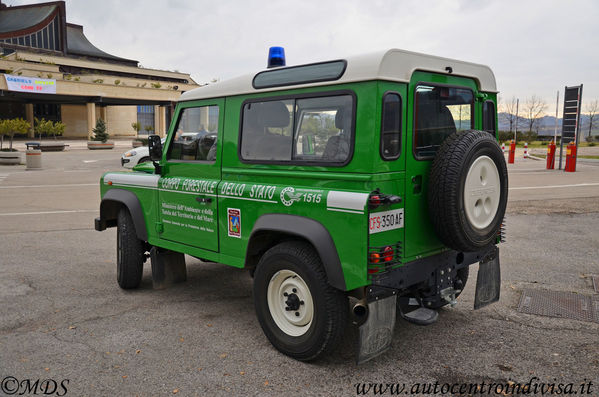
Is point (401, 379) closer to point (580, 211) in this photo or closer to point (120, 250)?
point (120, 250)

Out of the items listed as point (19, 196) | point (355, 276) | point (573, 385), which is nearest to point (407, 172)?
point (355, 276)

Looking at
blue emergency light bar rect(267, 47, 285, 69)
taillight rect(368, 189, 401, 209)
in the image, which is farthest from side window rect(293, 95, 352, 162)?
blue emergency light bar rect(267, 47, 285, 69)

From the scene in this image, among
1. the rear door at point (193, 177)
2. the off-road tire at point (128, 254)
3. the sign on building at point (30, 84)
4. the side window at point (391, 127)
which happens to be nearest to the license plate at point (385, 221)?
the side window at point (391, 127)

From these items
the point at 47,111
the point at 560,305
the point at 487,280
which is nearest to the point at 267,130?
the point at 487,280

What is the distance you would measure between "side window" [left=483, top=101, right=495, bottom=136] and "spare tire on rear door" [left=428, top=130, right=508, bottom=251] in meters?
0.80

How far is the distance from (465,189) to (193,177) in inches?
101

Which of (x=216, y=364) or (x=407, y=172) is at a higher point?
(x=407, y=172)

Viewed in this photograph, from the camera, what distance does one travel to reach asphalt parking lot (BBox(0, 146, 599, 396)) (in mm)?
3617

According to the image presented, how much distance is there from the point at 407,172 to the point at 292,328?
5.04 feet

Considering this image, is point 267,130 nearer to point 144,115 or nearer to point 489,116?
point 489,116

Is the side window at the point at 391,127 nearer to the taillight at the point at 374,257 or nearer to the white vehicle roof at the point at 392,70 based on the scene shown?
the white vehicle roof at the point at 392,70

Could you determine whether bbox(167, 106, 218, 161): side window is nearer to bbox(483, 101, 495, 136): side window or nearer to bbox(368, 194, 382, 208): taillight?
bbox(368, 194, 382, 208): taillight

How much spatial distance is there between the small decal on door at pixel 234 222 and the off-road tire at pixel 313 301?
398 millimetres

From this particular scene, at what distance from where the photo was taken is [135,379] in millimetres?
3625
